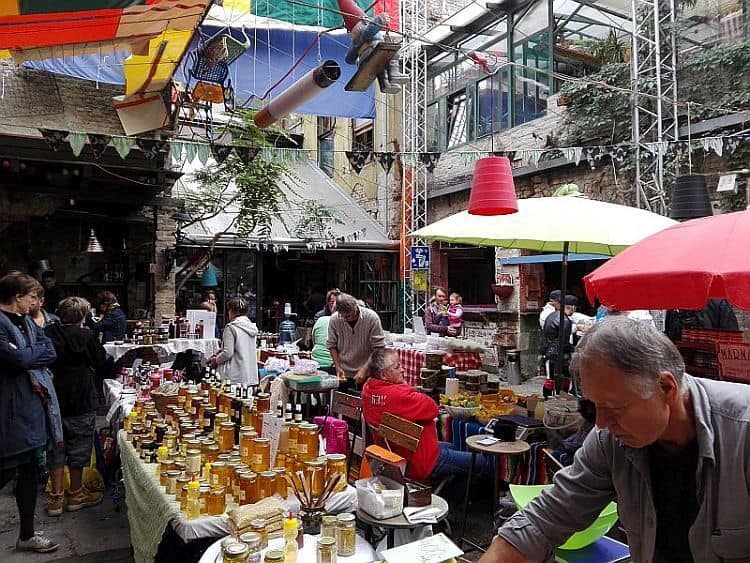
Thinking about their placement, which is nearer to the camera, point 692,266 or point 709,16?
point 692,266

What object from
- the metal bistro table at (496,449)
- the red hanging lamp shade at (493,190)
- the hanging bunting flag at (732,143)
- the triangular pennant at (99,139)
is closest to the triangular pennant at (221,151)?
the triangular pennant at (99,139)

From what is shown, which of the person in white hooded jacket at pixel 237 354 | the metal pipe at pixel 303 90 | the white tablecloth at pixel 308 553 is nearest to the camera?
the white tablecloth at pixel 308 553

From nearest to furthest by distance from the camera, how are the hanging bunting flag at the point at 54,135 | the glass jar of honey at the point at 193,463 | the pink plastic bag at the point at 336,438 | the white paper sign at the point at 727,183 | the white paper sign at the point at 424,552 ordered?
1. the white paper sign at the point at 424,552
2. the glass jar of honey at the point at 193,463
3. the pink plastic bag at the point at 336,438
4. the hanging bunting flag at the point at 54,135
5. the white paper sign at the point at 727,183

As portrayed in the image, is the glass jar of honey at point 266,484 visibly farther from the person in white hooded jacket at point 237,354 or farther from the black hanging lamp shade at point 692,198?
the black hanging lamp shade at point 692,198

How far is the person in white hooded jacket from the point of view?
6473mm

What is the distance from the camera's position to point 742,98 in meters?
8.40

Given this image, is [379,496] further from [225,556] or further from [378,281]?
[378,281]

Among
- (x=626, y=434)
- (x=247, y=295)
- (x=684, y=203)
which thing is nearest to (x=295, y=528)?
(x=626, y=434)

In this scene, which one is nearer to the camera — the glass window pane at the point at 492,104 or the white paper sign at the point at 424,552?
the white paper sign at the point at 424,552

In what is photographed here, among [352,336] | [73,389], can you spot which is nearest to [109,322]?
[73,389]

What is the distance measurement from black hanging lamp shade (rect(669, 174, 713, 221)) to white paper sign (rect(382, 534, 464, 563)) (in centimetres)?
656

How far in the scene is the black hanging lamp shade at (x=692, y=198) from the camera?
721 centimetres

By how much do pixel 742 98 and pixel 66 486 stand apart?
9.80 m

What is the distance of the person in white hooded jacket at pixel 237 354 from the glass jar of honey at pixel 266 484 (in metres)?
3.82
